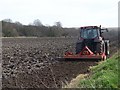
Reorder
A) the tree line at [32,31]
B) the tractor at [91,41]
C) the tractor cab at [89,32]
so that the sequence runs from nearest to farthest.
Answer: the tractor at [91,41]
the tractor cab at [89,32]
the tree line at [32,31]

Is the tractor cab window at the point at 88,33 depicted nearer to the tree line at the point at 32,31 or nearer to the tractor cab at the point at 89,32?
the tractor cab at the point at 89,32

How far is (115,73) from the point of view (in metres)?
8.64

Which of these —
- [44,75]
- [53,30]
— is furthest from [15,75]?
[53,30]

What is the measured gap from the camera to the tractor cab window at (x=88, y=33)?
1814cm

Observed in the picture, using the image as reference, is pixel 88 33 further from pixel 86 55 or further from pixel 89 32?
pixel 86 55

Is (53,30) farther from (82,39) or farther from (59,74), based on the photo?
Answer: (59,74)

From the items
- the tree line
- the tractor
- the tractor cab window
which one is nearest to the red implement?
the tractor

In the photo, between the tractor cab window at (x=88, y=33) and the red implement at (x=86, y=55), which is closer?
the red implement at (x=86, y=55)

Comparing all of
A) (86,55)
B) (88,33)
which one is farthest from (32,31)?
(86,55)

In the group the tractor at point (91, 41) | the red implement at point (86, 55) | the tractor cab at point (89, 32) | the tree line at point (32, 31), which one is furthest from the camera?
the tree line at point (32, 31)

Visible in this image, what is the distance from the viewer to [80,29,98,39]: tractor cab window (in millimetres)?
18141

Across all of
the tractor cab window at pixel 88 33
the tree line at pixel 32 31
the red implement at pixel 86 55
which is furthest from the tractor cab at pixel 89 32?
the tree line at pixel 32 31

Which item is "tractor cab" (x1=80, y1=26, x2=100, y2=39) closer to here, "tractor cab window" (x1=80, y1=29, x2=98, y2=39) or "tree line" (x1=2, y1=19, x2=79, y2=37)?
"tractor cab window" (x1=80, y1=29, x2=98, y2=39)

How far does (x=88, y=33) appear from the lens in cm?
1828
